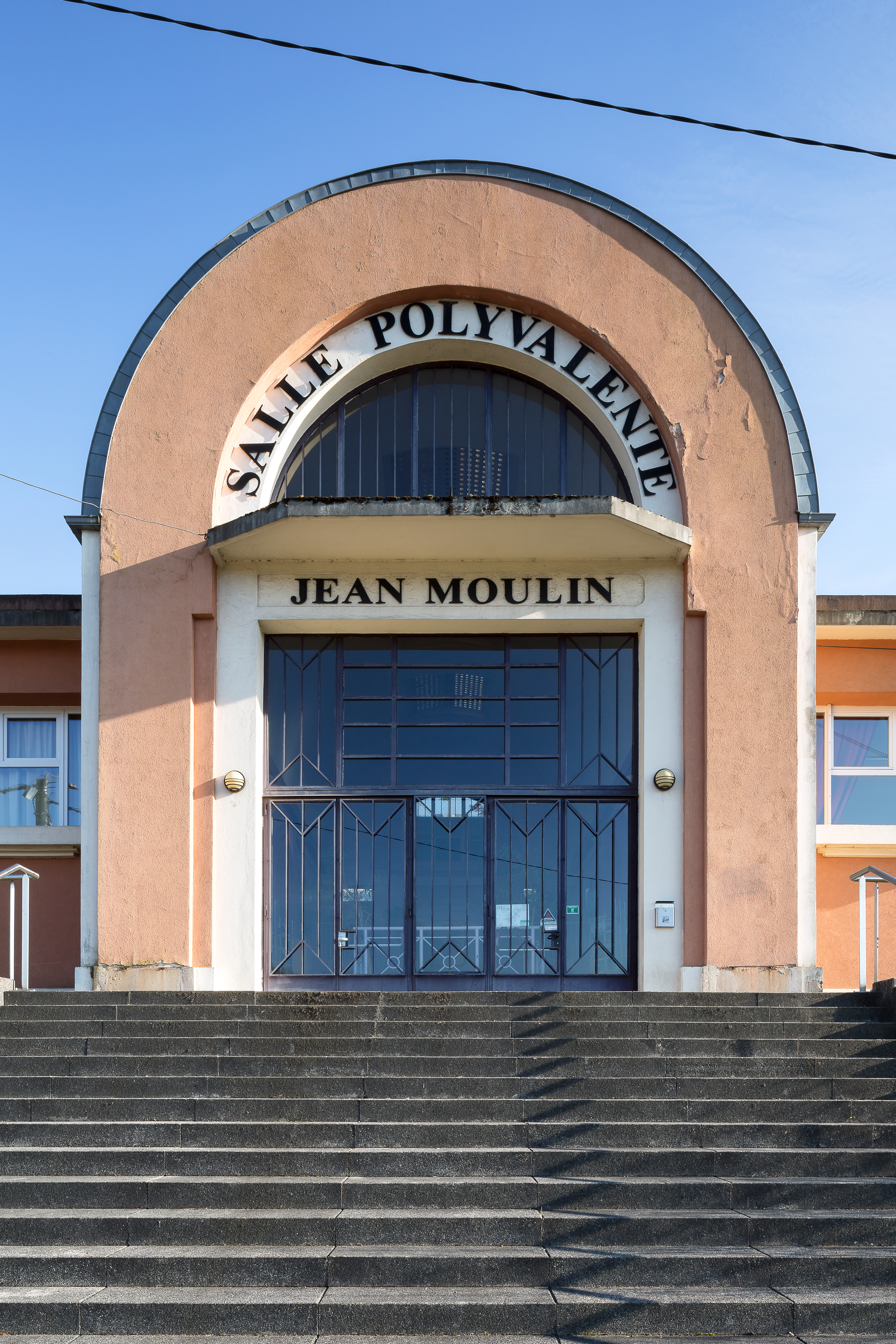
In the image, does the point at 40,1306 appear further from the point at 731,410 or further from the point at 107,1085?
the point at 731,410

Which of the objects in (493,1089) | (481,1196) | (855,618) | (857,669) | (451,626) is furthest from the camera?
(857,669)

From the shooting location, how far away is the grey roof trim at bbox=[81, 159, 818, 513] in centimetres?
1120

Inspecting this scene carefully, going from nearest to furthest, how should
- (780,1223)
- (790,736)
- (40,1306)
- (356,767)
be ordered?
(40,1306) → (780,1223) → (790,736) → (356,767)

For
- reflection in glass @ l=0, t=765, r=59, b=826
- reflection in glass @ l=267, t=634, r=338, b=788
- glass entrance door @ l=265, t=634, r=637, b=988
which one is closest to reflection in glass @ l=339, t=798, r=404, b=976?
glass entrance door @ l=265, t=634, r=637, b=988

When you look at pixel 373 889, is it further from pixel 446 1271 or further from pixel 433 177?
Result: pixel 433 177

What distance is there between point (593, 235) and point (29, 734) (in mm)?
8099

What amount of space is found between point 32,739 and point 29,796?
0.65 metres

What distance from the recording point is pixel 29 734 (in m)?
13.1

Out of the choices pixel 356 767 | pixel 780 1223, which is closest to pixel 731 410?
pixel 356 767

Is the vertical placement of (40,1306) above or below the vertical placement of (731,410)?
below

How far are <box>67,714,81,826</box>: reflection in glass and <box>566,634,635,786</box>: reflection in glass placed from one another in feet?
17.6

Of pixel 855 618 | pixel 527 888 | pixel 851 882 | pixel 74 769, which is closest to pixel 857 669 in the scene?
pixel 855 618

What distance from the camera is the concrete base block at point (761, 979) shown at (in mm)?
10484

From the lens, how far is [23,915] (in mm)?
10633
